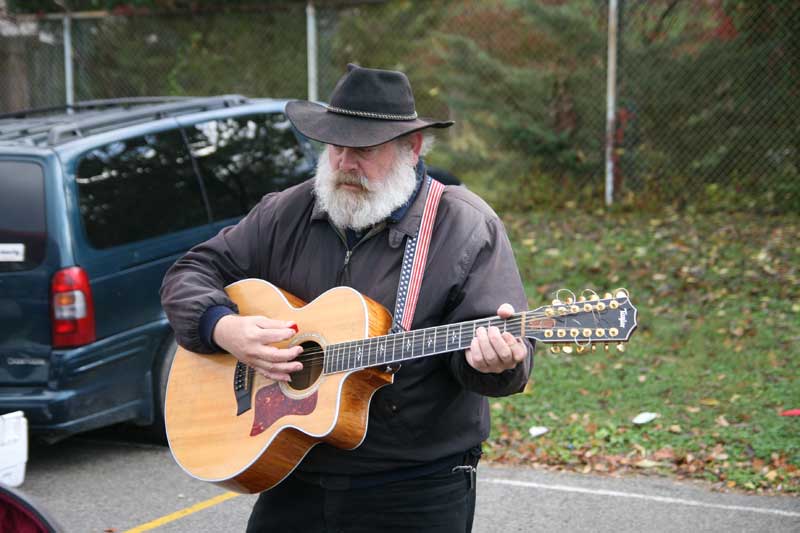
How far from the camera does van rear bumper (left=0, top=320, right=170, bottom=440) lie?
5.40 m

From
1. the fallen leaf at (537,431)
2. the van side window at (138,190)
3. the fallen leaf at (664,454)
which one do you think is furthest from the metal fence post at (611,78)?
the van side window at (138,190)

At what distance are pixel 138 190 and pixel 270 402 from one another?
3229 millimetres

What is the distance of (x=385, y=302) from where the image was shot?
2971 millimetres

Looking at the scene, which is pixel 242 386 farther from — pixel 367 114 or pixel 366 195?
pixel 367 114

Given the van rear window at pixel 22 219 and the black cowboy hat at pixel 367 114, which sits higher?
the black cowboy hat at pixel 367 114

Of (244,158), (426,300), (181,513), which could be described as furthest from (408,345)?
(244,158)

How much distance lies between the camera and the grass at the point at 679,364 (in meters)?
5.66

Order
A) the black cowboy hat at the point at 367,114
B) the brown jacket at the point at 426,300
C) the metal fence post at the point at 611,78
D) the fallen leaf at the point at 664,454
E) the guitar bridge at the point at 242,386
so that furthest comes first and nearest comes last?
the metal fence post at the point at 611,78 < the fallen leaf at the point at 664,454 < the guitar bridge at the point at 242,386 < the black cowboy hat at the point at 367,114 < the brown jacket at the point at 426,300

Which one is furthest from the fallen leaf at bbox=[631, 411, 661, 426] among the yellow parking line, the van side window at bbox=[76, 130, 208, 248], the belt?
the belt

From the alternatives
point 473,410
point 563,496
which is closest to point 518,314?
point 473,410

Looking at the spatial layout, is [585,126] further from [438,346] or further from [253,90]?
[438,346]

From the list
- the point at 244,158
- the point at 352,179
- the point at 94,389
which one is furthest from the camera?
the point at 244,158

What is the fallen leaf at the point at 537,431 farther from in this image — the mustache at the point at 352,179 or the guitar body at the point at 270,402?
the mustache at the point at 352,179

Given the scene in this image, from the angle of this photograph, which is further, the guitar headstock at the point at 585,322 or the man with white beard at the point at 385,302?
the man with white beard at the point at 385,302
